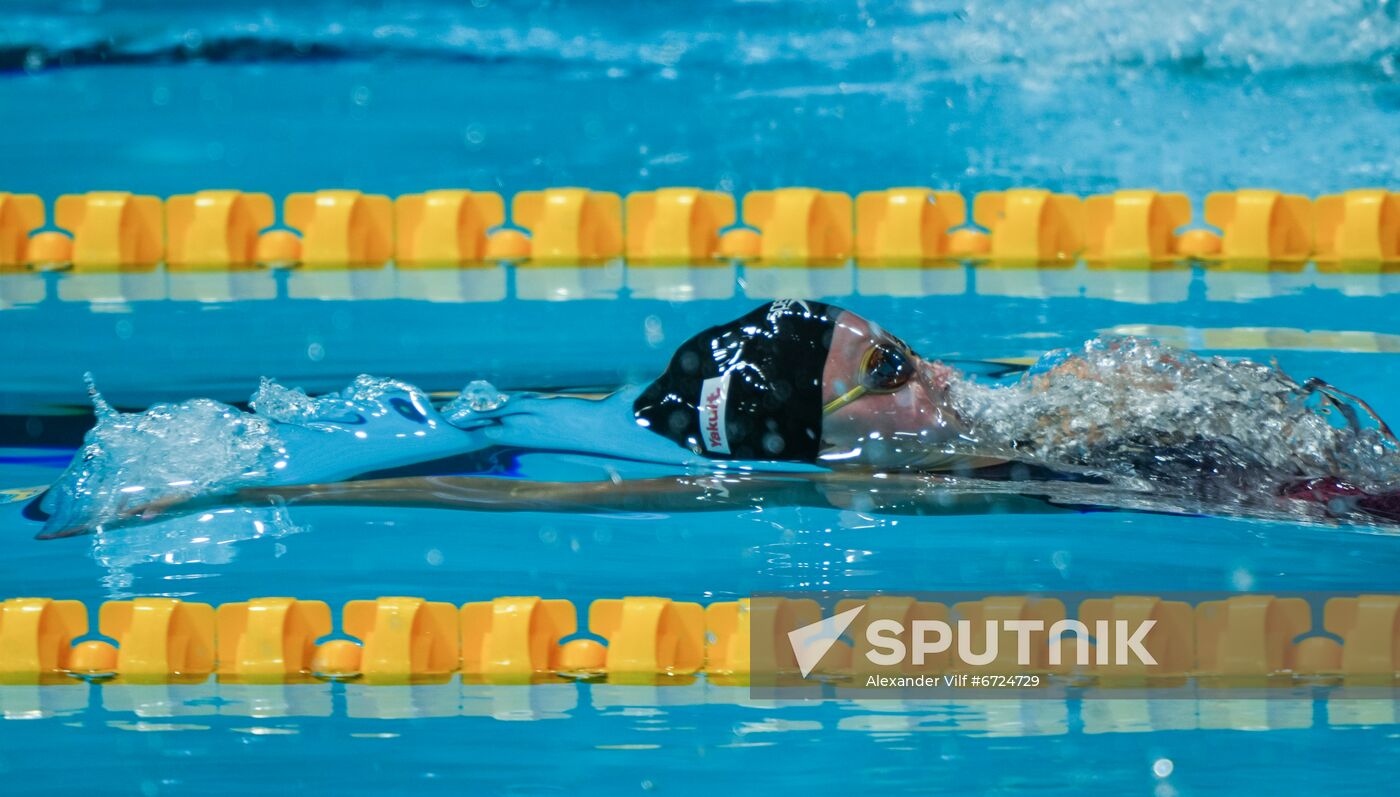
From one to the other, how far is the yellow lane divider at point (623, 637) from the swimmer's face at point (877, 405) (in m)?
0.48

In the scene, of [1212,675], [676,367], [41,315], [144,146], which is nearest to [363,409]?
[676,367]

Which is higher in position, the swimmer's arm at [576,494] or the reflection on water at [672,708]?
the swimmer's arm at [576,494]

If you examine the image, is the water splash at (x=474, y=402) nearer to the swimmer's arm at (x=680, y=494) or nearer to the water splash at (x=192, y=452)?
the water splash at (x=192, y=452)

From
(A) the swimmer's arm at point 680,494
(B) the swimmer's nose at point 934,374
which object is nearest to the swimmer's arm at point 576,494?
(A) the swimmer's arm at point 680,494

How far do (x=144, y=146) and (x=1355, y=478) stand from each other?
504 cm

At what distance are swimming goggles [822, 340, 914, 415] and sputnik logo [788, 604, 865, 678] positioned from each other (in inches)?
21.9

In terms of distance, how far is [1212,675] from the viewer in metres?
2.74

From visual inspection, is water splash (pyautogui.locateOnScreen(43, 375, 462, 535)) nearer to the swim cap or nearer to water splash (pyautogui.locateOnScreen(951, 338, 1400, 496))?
the swim cap

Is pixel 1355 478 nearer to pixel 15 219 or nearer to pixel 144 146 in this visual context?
pixel 15 219

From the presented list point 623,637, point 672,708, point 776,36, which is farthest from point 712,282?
point 776,36

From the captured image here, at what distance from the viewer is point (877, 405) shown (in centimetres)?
319

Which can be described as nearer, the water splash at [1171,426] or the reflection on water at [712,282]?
the water splash at [1171,426]

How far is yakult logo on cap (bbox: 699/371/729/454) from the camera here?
10.4 feet

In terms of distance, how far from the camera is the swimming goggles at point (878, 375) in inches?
125
